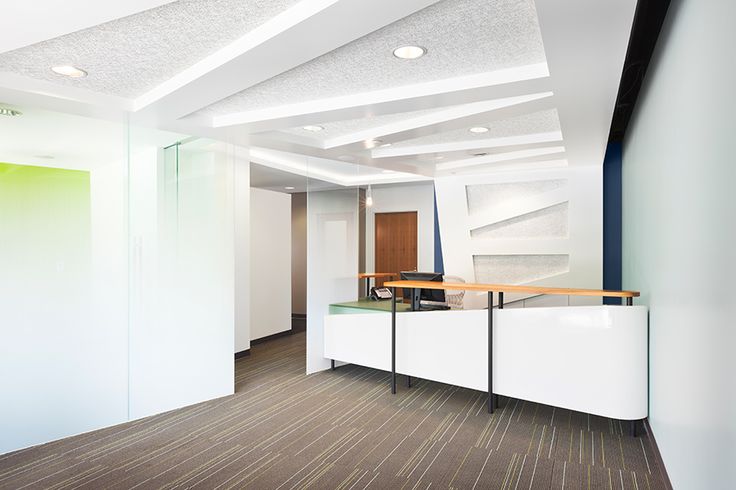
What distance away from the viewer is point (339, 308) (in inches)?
226

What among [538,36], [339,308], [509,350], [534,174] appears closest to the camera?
[538,36]

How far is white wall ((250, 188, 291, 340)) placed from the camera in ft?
24.0

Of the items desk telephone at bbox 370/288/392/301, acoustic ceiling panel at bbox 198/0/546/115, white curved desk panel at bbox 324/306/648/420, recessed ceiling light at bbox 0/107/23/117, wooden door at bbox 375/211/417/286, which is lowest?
white curved desk panel at bbox 324/306/648/420

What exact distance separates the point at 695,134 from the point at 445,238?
5.38m

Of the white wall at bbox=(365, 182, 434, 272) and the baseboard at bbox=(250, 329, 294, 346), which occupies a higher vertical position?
the white wall at bbox=(365, 182, 434, 272)

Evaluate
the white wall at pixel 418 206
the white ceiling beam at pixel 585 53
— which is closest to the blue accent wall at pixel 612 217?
the white ceiling beam at pixel 585 53

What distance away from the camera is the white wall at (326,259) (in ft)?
18.7

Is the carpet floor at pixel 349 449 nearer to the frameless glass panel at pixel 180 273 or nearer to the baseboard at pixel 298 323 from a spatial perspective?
the frameless glass panel at pixel 180 273

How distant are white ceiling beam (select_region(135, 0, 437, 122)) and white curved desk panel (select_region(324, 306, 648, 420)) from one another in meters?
2.67

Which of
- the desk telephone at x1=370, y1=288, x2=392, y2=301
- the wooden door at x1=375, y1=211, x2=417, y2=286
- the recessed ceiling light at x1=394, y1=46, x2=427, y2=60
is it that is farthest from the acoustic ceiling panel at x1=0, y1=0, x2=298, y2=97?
the wooden door at x1=375, y1=211, x2=417, y2=286

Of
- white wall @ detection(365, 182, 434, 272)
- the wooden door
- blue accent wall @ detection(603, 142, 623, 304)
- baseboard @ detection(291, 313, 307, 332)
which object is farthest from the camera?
the wooden door

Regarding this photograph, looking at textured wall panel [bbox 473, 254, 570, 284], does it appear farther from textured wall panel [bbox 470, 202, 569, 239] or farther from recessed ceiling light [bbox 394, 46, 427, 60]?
recessed ceiling light [bbox 394, 46, 427, 60]

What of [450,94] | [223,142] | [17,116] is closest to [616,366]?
[450,94]

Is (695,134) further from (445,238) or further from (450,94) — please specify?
(445,238)
